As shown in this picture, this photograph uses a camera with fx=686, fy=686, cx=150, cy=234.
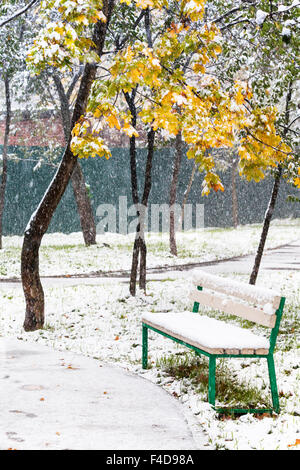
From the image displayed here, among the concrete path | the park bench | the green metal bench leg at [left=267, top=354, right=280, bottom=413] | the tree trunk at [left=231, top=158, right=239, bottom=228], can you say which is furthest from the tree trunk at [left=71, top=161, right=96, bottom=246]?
the green metal bench leg at [left=267, top=354, right=280, bottom=413]

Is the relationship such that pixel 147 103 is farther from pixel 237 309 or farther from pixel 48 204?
pixel 237 309

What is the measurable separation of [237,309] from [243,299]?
0.54 feet

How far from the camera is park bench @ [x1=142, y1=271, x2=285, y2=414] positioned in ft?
17.7

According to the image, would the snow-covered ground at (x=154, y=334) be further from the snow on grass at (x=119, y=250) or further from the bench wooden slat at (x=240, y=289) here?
the bench wooden slat at (x=240, y=289)

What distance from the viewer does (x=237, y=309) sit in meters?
6.27

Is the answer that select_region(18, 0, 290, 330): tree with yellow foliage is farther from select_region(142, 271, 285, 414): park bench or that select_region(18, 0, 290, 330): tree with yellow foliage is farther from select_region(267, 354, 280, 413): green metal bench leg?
select_region(267, 354, 280, 413): green metal bench leg

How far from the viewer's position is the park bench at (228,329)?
5387 mm

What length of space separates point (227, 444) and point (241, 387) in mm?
1452

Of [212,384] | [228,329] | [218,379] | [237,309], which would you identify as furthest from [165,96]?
[212,384]

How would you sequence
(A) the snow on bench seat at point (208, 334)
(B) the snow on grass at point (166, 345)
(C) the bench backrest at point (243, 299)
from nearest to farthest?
(B) the snow on grass at point (166, 345) → (A) the snow on bench seat at point (208, 334) → (C) the bench backrest at point (243, 299)

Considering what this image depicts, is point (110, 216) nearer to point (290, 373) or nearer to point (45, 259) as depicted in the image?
point (45, 259)

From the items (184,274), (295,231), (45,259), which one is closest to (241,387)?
(184,274)

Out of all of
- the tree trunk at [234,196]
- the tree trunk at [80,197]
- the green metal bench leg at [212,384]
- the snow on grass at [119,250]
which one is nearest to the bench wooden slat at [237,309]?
the green metal bench leg at [212,384]

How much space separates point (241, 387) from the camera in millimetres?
6066
